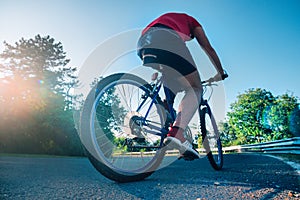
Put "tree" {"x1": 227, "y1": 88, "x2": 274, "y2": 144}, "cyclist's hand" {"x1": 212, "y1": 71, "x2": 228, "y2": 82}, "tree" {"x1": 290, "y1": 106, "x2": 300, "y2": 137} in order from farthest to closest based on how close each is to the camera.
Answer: "tree" {"x1": 227, "y1": 88, "x2": 274, "y2": 144} → "tree" {"x1": 290, "y1": 106, "x2": 300, "y2": 137} → "cyclist's hand" {"x1": 212, "y1": 71, "x2": 228, "y2": 82}

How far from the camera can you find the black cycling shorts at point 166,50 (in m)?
2.39

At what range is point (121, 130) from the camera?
8.27 ft

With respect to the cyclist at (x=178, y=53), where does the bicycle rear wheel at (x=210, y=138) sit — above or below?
below

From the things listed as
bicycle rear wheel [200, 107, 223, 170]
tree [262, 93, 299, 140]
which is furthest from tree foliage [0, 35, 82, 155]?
tree [262, 93, 299, 140]

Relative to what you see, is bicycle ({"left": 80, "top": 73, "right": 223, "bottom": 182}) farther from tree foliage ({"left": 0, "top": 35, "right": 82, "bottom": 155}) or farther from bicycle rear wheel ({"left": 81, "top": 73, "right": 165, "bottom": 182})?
tree foliage ({"left": 0, "top": 35, "right": 82, "bottom": 155})

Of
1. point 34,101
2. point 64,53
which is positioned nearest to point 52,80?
point 64,53

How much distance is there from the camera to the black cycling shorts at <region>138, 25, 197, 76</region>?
2.39 metres

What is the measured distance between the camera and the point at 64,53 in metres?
36.3

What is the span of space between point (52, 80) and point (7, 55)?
25.5ft

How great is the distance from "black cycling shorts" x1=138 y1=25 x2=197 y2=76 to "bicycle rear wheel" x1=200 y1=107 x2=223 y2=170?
1151 mm

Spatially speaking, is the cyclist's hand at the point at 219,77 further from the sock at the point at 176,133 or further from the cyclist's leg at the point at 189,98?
the sock at the point at 176,133

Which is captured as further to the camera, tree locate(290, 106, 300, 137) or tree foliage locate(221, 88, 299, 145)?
tree foliage locate(221, 88, 299, 145)

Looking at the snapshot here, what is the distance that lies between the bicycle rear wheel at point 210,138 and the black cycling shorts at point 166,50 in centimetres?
115

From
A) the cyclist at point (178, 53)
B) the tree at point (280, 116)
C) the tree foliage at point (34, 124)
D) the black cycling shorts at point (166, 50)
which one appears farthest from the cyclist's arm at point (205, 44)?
the tree at point (280, 116)
